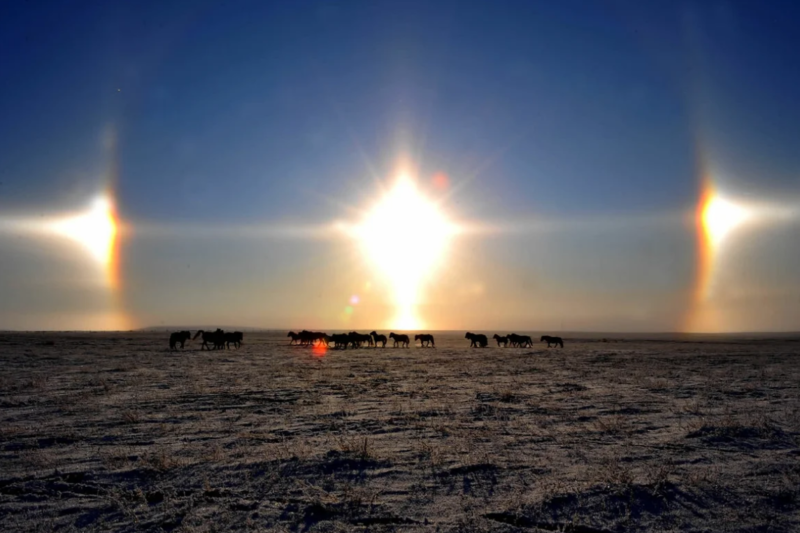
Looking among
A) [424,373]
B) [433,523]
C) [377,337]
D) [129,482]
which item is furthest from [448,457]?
[377,337]

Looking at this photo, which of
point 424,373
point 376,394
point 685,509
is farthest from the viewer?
point 424,373

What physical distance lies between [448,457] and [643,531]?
11.6 ft

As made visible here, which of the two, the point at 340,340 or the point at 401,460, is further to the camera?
the point at 340,340

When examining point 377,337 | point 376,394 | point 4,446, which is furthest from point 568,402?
point 377,337

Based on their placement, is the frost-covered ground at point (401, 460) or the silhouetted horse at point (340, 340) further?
the silhouetted horse at point (340, 340)

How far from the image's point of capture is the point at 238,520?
21.5 ft

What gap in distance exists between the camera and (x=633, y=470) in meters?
8.36

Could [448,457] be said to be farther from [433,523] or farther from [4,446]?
[4,446]

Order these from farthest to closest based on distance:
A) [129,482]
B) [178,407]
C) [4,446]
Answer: [178,407], [4,446], [129,482]

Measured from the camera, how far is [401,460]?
9023 mm

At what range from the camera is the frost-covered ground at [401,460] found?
21.9 ft

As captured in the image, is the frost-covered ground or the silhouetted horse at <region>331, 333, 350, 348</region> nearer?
the frost-covered ground

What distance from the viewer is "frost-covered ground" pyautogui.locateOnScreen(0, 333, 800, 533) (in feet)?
21.9

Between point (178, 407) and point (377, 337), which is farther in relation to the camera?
point (377, 337)
